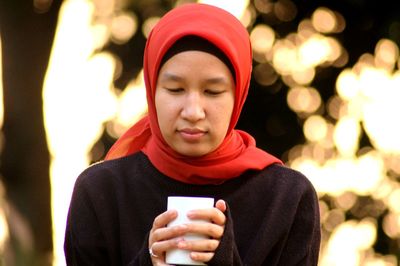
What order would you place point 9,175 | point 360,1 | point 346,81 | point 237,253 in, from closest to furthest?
point 237,253, point 9,175, point 360,1, point 346,81

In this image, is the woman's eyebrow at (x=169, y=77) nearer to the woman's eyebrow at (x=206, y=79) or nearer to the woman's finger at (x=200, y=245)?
the woman's eyebrow at (x=206, y=79)

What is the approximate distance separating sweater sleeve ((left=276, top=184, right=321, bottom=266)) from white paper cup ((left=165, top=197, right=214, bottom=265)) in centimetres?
42

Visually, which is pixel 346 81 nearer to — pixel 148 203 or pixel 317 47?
pixel 317 47

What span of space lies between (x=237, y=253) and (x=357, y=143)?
23.8 feet

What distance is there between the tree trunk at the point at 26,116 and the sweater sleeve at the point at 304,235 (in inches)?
200

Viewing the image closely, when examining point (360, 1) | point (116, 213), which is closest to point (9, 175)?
point (360, 1)

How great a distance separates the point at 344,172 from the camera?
37.1 ft

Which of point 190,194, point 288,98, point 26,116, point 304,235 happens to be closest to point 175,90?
point 190,194

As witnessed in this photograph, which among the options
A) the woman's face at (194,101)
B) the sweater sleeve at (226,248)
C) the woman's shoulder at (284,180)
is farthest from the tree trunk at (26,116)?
the sweater sleeve at (226,248)

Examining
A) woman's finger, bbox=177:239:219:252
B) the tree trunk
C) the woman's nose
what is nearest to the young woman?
the woman's nose

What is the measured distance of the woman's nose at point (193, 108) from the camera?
4.02 meters

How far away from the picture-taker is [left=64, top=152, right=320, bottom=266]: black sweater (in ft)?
13.8

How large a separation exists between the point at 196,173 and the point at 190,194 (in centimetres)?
8

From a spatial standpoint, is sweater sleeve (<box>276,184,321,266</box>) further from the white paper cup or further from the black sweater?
the white paper cup
